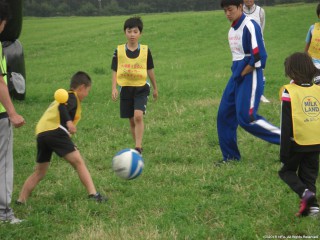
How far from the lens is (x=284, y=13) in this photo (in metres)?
34.0

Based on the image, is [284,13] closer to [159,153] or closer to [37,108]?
[37,108]

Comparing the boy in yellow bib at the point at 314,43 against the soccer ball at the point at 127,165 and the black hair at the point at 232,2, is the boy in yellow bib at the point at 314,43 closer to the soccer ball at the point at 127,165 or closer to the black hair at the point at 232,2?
the black hair at the point at 232,2

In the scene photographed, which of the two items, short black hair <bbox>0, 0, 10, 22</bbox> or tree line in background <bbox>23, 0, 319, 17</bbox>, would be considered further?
tree line in background <bbox>23, 0, 319, 17</bbox>

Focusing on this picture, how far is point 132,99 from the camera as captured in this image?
8094 millimetres

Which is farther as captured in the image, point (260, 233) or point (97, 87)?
point (97, 87)

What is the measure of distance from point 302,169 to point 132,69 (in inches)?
142

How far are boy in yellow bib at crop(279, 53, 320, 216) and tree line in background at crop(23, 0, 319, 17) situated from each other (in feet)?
165

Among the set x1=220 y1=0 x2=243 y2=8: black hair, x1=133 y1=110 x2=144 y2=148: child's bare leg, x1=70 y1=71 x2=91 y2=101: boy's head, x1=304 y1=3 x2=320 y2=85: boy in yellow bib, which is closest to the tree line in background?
x1=304 y1=3 x2=320 y2=85: boy in yellow bib

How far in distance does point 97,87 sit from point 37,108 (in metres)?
2.80

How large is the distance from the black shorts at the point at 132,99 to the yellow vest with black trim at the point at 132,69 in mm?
79

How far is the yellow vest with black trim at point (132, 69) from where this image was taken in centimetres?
798

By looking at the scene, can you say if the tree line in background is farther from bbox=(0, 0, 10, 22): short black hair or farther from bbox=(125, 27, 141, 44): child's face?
bbox=(0, 0, 10, 22): short black hair

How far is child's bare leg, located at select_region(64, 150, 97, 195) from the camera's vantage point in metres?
5.68

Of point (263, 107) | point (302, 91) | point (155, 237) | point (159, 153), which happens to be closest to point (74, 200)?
point (155, 237)
